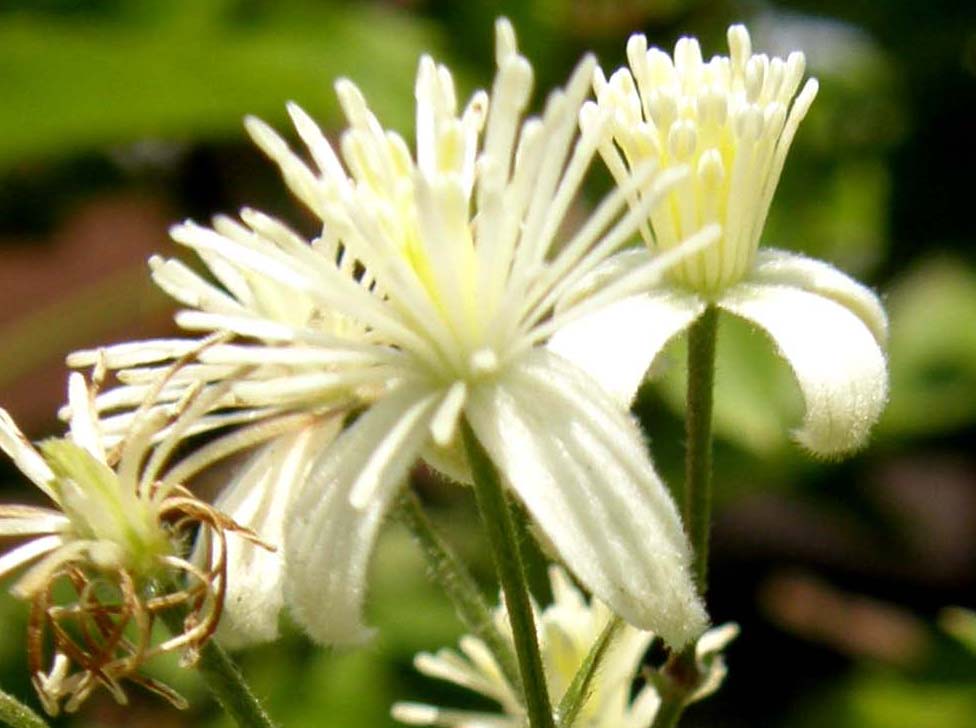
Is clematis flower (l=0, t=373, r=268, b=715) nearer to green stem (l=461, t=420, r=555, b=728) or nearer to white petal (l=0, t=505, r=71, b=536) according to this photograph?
white petal (l=0, t=505, r=71, b=536)

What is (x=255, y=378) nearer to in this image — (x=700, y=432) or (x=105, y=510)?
(x=105, y=510)

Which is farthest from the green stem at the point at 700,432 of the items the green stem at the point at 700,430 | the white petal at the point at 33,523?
the white petal at the point at 33,523

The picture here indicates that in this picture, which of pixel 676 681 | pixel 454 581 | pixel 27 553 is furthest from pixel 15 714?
pixel 676 681

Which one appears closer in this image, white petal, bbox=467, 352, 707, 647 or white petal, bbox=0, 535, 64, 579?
white petal, bbox=467, 352, 707, 647

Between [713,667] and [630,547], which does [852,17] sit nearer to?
[713,667]

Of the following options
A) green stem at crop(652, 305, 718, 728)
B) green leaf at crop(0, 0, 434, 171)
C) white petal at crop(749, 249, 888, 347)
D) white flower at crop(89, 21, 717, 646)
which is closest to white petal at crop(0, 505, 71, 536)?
white flower at crop(89, 21, 717, 646)

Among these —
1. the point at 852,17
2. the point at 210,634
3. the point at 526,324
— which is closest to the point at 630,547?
the point at 526,324
